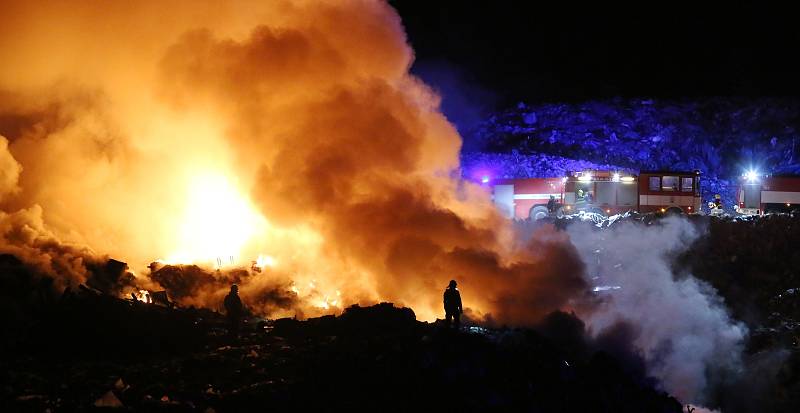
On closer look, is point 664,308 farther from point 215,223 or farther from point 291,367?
point 215,223

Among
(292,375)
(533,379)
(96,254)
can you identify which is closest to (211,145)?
(96,254)

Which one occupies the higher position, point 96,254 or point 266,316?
point 96,254

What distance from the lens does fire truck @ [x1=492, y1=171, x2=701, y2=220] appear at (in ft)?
95.5

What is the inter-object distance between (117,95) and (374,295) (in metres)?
12.6

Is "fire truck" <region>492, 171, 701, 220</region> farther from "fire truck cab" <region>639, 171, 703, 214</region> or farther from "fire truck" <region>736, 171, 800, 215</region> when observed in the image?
"fire truck" <region>736, 171, 800, 215</region>

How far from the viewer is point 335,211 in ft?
63.6

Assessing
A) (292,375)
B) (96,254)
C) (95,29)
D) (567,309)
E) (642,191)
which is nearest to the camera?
(292,375)

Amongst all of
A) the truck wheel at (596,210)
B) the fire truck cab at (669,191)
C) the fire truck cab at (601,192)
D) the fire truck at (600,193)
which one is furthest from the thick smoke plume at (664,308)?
the fire truck cab at (601,192)

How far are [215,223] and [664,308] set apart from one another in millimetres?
15932

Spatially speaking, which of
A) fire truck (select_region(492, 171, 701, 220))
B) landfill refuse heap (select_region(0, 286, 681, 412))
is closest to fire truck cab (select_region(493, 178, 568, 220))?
fire truck (select_region(492, 171, 701, 220))

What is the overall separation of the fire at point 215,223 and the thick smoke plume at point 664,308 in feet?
38.7

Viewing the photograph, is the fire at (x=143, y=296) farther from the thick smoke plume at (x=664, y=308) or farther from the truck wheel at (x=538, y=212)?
the truck wheel at (x=538, y=212)

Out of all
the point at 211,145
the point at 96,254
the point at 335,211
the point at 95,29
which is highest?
the point at 95,29

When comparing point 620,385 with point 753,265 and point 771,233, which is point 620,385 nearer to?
point 753,265
